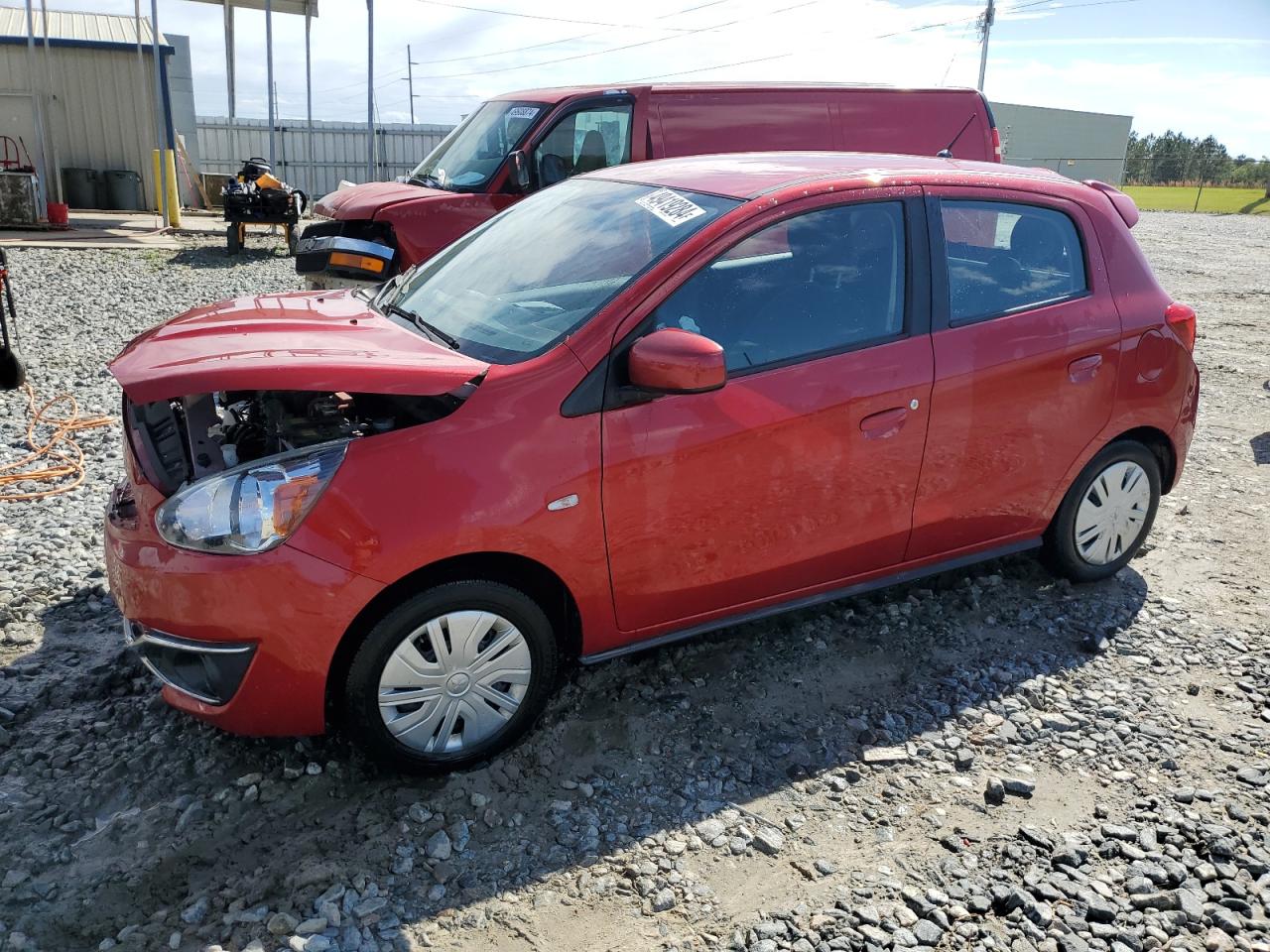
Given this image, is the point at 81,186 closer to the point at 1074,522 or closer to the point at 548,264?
A: the point at 548,264

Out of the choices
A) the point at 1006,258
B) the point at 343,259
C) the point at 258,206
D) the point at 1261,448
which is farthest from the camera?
the point at 258,206

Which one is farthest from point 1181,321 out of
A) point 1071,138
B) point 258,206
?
point 1071,138

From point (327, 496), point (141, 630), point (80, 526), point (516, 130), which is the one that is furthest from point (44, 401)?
point (327, 496)

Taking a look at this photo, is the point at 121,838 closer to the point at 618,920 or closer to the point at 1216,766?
the point at 618,920

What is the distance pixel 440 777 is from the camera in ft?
10.1

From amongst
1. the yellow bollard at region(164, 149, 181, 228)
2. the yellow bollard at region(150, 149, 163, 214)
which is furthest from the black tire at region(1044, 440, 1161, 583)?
the yellow bollard at region(150, 149, 163, 214)

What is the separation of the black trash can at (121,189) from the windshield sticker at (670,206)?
18.8m

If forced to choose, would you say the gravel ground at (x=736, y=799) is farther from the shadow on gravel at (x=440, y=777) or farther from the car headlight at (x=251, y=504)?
the car headlight at (x=251, y=504)

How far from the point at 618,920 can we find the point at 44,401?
234 inches

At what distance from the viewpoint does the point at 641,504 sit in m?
3.12

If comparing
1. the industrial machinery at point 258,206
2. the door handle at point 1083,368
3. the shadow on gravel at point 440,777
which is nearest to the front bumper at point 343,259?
the shadow on gravel at point 440,777

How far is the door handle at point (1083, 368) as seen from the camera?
12.8 ft

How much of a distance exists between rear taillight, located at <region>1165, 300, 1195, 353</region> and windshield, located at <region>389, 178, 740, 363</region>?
207 centimetres

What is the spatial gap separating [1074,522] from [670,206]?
87.5 inches
